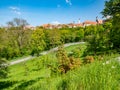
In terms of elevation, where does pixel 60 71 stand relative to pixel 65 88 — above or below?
below

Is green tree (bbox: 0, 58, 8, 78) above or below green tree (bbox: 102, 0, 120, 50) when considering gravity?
below

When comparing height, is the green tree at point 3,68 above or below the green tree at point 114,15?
below

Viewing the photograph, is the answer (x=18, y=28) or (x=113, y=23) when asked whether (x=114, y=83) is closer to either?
(x=113, y=23)

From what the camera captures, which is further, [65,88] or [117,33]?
[117,33]

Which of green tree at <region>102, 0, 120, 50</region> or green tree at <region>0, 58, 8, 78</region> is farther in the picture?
green tree at <region>0, 58, 8, 78</region>

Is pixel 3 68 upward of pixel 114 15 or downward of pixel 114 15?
downward

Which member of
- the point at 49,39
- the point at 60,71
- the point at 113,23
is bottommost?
the point at 49,39

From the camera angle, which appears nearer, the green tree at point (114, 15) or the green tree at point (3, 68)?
the green tree at point (114, 15)

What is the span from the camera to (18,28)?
233 feet

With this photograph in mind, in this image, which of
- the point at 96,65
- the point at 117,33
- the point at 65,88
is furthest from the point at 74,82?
the point at 117,33

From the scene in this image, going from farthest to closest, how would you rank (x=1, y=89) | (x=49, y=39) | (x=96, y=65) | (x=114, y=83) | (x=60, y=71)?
1. (x=49, y=39)
2. (x=1, y=89)
3. (x=60, y=71)
4. (x=96, y=65)
5. (x=114, y=83)

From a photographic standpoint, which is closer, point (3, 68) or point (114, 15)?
point (114, 15)

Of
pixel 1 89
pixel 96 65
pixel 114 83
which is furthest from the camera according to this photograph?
pixel 1 89

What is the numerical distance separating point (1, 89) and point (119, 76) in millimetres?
21229
